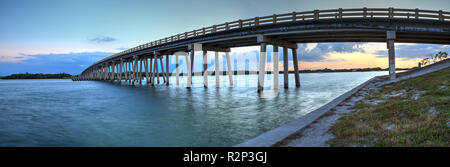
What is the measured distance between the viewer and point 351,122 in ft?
24.2

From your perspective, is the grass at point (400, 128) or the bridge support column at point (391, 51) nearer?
the grass at point (400, 128)

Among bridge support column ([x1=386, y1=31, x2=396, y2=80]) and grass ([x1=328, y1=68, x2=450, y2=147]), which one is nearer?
grass ([x1=328, y1=68, x2=450, y2=147])

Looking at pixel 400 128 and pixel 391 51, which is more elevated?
pixel 391 51

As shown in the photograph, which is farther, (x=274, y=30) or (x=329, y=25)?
(x=274, y=30)

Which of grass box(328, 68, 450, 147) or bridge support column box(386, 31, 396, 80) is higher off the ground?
bridge support column box(386, 31, 396, 80)

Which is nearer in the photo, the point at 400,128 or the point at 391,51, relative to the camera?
the point at 400,128

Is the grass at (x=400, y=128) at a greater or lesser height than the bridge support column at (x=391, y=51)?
lesser
